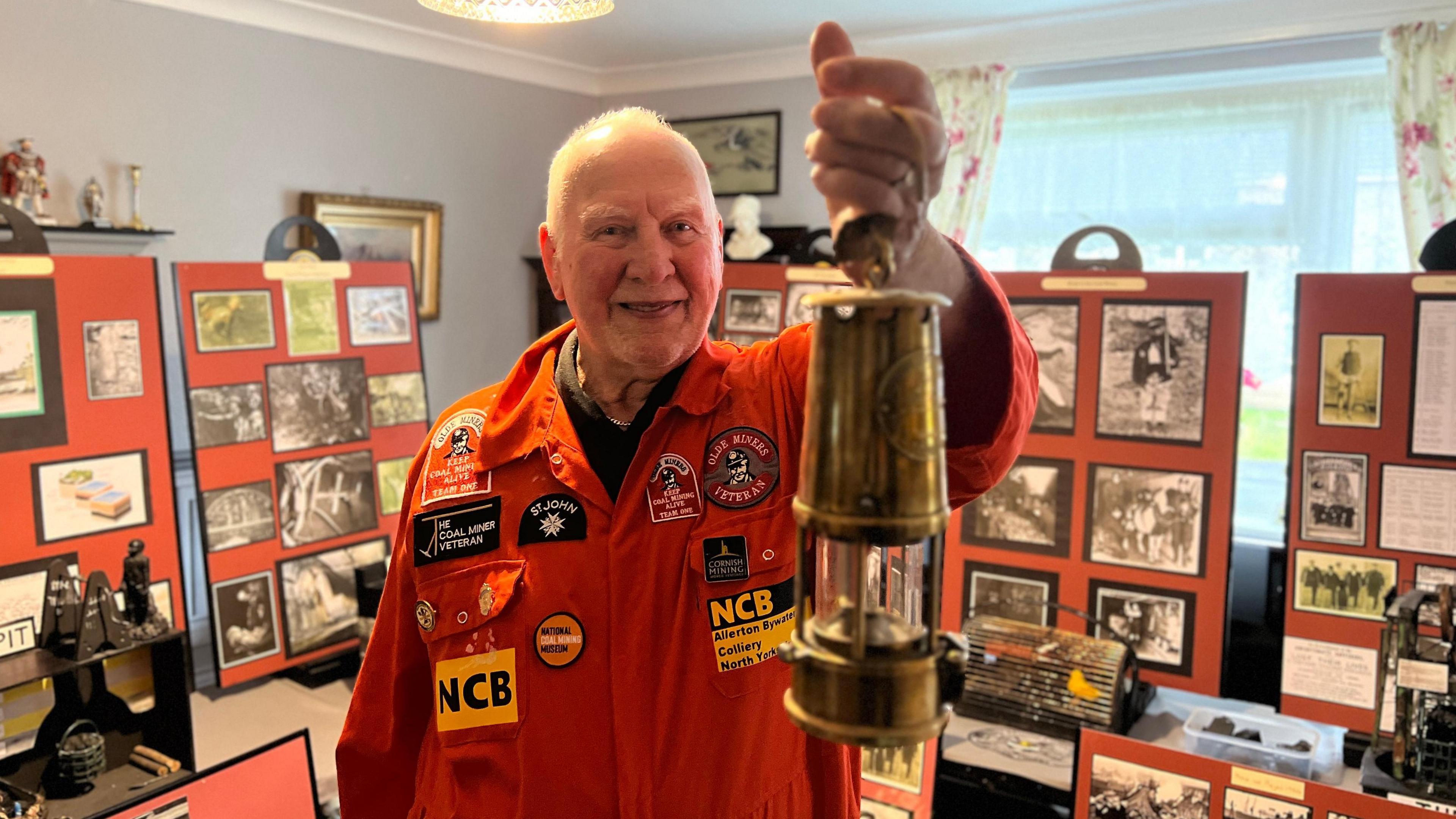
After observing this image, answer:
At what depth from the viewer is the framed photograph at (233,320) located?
3145 mm

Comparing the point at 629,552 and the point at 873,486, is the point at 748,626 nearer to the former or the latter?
the point at 629,552

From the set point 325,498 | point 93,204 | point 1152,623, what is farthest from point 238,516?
point 1152,623

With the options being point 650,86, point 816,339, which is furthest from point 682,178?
point 650,86

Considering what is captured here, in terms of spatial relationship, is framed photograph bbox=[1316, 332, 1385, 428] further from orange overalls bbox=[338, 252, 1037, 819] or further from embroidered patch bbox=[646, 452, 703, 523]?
embroidered patch bbox=[646, 452, 703, 523]

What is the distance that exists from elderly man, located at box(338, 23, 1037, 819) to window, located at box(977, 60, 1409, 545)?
3.43m

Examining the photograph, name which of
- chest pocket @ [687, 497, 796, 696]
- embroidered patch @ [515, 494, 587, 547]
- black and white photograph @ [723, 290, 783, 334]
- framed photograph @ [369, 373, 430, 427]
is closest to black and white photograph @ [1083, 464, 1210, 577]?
black and white photograph @ [723, 290, 783, 334]

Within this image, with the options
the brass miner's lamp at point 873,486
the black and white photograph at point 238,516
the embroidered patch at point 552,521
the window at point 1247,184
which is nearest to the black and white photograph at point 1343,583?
the window at point 1247,184

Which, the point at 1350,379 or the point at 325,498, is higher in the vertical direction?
the point at 1350,379

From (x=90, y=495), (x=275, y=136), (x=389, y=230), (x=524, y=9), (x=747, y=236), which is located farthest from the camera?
(x=747, y=236)

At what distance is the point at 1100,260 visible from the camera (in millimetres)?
→ 3039

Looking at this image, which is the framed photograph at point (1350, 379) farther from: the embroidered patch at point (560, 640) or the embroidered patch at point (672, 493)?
the embroidered patch at point (560, 640)

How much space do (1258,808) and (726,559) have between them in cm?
153

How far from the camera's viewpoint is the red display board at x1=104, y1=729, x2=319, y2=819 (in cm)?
190

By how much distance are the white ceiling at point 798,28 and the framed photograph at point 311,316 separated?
1566 millimetres
